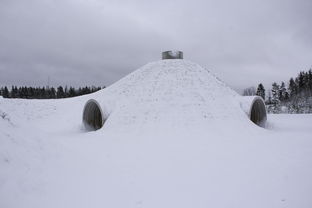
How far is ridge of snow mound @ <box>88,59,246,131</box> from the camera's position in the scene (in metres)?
19.1

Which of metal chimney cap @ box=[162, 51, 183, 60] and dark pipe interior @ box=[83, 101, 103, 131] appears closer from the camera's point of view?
dark pipe interior @ box=[83, 101, 103, 131]

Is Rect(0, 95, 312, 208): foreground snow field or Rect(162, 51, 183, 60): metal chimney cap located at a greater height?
Rect(162, 51, 183, 60): metal chimney cap

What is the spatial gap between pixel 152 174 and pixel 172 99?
12.1 m

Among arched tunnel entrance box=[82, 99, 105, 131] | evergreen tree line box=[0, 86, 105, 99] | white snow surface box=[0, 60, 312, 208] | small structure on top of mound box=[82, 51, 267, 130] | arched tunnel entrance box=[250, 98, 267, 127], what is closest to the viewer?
white snow surface box=[0, 60, 312, 208]

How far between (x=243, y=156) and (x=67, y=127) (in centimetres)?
1880

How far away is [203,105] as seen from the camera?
20172 millimetres

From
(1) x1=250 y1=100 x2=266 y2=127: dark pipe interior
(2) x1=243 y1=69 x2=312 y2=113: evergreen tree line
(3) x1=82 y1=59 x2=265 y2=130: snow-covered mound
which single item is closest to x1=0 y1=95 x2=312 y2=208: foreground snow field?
(3) x1=82 y1=59 x2=265 y2=130: snow-covered mound

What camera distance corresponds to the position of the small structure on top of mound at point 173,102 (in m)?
19.1

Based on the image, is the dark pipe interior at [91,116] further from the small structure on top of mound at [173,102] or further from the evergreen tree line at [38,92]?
the evergreen tree line at [38,92]

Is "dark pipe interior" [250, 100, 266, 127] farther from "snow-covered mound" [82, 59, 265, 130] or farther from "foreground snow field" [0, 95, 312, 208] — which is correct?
"foreground snow field" [0, 95, 312, 208]

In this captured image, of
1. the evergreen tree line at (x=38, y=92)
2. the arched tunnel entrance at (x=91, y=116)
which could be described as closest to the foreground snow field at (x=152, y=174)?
the arched tunnel entrance at (x=91, y=116)

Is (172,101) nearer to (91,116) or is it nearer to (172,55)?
(91,116)

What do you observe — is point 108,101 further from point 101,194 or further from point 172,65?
point 101,194

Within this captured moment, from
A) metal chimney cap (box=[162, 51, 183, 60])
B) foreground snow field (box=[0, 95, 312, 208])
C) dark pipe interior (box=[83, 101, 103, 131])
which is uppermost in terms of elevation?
metal chimney cap (box=[162, 51, 183, 60])
